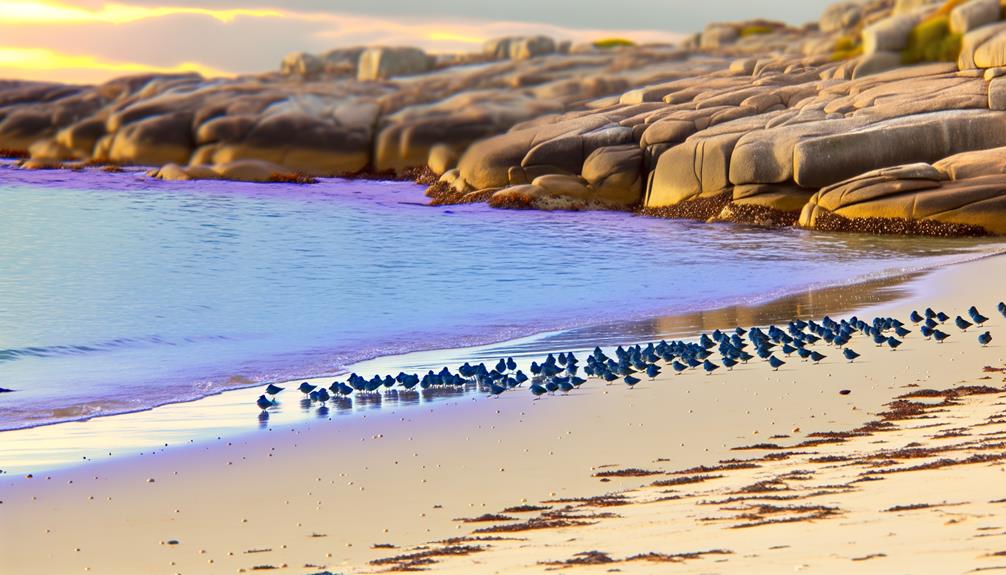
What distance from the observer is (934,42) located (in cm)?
4041

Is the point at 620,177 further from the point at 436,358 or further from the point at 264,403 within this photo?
the point at 264,403

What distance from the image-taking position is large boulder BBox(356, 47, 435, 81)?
→ 73000 millimetres

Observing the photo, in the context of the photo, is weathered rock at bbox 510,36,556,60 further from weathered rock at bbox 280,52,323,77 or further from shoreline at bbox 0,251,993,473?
shoreline at bbox 0,251,993,473

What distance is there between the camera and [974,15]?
39.6m

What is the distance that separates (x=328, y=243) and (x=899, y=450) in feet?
79.0

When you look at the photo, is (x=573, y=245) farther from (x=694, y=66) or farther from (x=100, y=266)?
(x=694, y=66)

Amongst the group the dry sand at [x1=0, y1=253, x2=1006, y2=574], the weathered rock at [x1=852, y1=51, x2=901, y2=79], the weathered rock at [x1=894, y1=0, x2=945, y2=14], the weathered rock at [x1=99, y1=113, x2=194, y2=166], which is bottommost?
the dry sand at [x1=0, y1=253, x2=1006, y2=574]

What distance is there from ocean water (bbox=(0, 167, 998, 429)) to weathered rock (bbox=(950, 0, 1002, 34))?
13.6m

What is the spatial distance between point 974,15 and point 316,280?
26430 millimetres

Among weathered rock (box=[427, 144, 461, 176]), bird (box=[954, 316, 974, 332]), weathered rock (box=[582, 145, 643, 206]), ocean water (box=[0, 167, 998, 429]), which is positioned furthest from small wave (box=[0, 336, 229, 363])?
weathered rock (box=[427, 144, 461, 176])

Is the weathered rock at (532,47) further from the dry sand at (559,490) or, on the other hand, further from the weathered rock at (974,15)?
the dry sand at (559,490)

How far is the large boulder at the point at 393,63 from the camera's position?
73000mm

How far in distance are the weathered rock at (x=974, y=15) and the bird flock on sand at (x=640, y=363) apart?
29755mm

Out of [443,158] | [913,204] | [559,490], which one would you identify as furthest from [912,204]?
[559,490]
